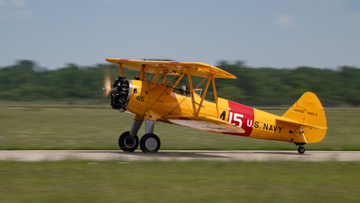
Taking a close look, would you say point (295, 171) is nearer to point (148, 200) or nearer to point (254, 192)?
point (254, 192)

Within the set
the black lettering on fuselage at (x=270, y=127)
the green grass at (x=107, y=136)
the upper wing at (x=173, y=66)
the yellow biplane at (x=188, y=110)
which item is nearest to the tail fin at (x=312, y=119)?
the yellow biplane at (x=188, y=110)

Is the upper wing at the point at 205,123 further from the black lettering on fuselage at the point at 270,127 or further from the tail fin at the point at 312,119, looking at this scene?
the tail fin at the point at 312,119

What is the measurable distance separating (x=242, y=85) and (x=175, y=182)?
1925 inches

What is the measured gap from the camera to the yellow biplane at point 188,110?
1395 centimetres

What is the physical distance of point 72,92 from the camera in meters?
53.2

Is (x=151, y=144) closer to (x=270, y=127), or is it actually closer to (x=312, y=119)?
(x=270, y=127)

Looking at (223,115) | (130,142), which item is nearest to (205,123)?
(223,115)

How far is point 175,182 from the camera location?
8.88 metres

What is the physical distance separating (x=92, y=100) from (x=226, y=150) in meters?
37.5

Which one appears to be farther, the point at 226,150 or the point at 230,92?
the point at 230,92

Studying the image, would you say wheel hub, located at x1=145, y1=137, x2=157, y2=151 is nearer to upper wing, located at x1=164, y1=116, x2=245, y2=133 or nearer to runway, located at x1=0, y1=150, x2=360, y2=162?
runway, located at x1=0, y1=150, x2=360, y2=162

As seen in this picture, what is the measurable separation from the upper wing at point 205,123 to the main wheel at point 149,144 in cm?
102

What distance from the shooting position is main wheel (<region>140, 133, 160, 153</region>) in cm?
1391

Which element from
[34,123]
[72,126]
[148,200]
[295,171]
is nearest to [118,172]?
[148,200]
